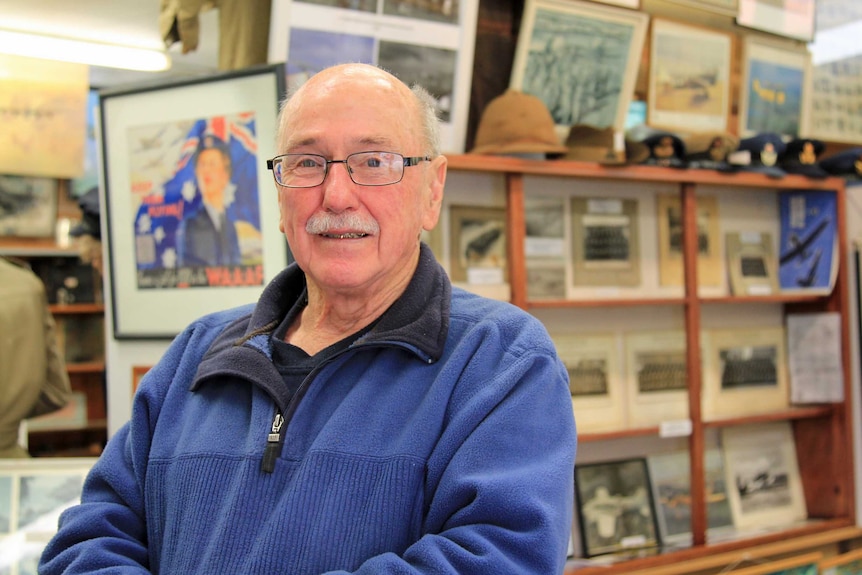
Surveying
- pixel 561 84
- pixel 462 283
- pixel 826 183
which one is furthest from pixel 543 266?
pixel 826 183

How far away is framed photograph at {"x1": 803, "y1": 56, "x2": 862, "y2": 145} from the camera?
147 inches

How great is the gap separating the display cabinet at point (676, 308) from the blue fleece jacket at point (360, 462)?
4.45 ft

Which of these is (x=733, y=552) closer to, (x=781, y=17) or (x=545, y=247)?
(x=545, y=247)

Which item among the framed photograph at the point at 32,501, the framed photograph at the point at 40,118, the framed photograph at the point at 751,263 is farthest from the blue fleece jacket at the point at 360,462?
the framed photograph at the point at 751,263

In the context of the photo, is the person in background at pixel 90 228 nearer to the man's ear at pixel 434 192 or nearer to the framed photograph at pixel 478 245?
the framed photograph at pixel 478 245

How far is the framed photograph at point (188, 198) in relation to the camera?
83.6 inches

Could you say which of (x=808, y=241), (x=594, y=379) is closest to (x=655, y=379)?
(x=594, y=379)

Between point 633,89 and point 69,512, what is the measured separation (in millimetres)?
2550

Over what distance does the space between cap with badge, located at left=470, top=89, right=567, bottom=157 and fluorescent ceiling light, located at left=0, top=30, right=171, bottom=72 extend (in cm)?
139

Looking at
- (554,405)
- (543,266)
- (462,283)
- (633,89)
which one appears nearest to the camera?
(554,405)

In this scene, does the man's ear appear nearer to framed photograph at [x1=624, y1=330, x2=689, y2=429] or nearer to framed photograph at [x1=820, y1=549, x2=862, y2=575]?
framed photograph at [x1=624, y1=330, x2=689, y2=429]

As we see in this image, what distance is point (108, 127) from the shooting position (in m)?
2.31

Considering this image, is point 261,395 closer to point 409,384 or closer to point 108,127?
point 409,384

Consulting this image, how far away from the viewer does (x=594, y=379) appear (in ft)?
9.76
